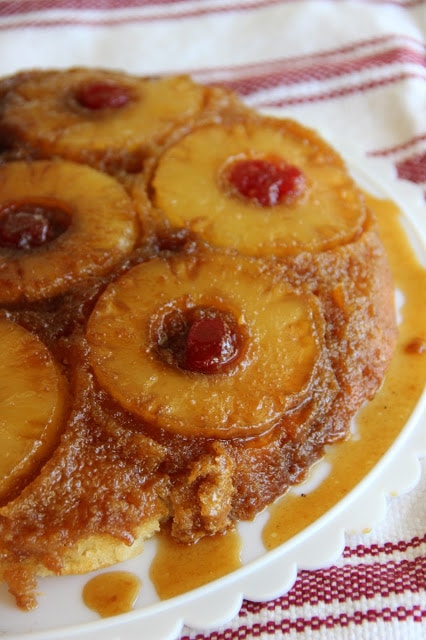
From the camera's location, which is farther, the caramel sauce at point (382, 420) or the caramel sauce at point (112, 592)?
the caramel sauce at point (382, 420)

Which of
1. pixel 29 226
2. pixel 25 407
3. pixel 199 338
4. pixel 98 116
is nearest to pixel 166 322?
pixel 199 338

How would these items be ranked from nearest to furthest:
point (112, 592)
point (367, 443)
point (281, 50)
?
point (112, 592) < point (367, 443) < point (281, 50)

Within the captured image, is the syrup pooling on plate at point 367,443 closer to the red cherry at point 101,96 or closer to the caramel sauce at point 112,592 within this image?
the caramel sauce at point 112,592

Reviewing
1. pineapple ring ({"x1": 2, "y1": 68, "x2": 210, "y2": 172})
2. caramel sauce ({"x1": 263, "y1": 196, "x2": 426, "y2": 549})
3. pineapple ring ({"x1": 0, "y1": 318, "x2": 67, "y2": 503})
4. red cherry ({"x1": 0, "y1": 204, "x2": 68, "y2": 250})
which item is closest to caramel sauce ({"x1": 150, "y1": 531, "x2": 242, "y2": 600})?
caramel sauce ({"x1": 263, "y1": 196, "x2": 426, "y2": 549})

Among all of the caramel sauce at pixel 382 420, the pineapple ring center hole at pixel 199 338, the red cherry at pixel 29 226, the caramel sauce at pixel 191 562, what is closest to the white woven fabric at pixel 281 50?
the caramel sauce at pixel 382 420

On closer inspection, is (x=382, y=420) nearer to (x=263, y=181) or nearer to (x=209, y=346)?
(x=209, y=346)

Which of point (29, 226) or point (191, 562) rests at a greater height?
point (29, 226)
